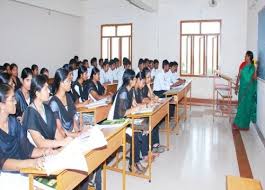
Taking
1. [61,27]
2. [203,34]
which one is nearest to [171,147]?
[203,34]

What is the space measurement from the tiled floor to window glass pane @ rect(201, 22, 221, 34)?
3.64m

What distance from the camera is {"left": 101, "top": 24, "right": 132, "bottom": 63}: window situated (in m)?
9.96

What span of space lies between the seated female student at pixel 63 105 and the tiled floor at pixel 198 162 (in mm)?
872

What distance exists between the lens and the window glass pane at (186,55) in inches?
367

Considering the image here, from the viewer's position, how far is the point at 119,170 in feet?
12.3

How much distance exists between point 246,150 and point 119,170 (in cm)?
223

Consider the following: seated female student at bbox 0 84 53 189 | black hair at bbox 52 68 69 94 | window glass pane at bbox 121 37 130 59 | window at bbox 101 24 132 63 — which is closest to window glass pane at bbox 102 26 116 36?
window at bbox 101 24 132 63

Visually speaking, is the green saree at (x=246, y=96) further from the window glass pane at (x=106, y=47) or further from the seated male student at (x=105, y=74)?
the window glass pane at (x=106, y=47)

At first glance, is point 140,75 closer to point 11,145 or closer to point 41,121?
point 41,121

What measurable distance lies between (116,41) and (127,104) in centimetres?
661

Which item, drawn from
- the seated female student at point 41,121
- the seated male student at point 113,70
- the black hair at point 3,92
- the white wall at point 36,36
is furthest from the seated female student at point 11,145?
the seated male student at point 113,70

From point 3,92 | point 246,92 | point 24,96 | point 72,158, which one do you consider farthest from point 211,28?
point 72,158

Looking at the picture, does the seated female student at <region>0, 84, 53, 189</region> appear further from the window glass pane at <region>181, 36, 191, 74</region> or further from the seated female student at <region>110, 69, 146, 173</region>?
the window glass pane at <region>181, 36, 191, 74</region>

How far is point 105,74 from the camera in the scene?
8.73 m
